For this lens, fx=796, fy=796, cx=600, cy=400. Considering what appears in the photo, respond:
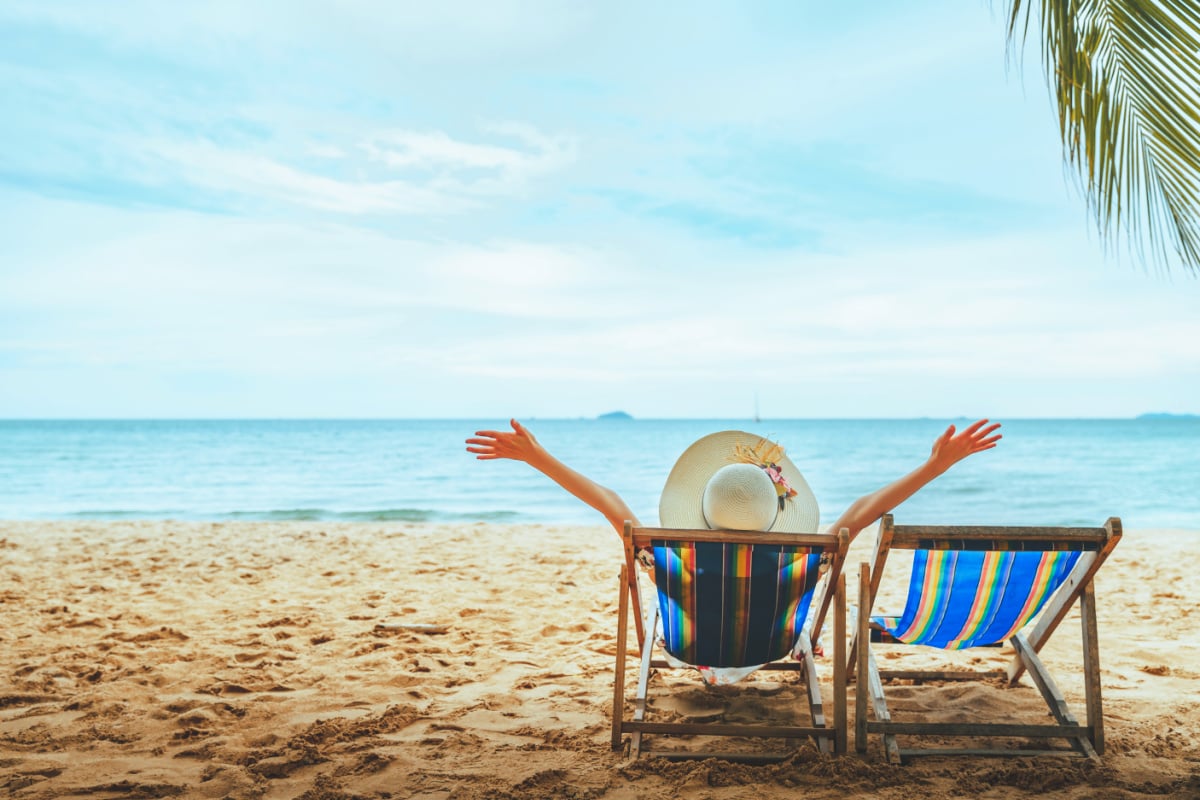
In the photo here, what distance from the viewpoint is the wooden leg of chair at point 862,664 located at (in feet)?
8.89

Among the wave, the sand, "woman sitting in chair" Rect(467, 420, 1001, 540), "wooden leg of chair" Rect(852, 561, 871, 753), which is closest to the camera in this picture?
the sand

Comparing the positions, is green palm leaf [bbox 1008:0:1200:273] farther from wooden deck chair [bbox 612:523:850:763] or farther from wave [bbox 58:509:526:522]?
wave [bbox 58:509:526:522]

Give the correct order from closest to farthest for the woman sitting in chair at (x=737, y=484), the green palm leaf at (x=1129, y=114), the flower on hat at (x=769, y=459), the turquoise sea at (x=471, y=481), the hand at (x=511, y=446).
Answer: the green palm leaf at (x=1129, y=114), the woman sitting in chair at (x=737, y=484), the hand at (x=511, y=446), the flower on hat at (x=769, y=459), the turquoise sea at (x=471, y=481)

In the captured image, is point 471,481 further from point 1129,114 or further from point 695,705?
point 1129,114

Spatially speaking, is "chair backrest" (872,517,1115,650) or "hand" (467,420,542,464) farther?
"hand" (467,420,542,464)

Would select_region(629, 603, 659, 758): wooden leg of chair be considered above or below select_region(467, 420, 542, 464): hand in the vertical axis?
below

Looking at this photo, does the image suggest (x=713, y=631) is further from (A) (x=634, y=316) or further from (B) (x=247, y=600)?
(A) (x=634, y=316)

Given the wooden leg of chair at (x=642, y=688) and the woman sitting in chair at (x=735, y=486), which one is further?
the woman sitting in chair at (x=735, y=486)

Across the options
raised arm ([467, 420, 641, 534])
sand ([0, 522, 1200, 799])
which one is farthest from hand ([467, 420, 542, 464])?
sand ([0, 522, 1200, 799])

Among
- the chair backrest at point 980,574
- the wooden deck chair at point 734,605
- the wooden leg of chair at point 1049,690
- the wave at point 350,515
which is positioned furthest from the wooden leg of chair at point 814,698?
the wave at point 350,515

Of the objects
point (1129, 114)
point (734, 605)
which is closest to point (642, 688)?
point (734, 605)

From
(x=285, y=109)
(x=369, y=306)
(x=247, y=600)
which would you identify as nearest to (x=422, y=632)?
(x=247, y=600)

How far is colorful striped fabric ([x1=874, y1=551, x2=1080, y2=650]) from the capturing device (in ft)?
8.75

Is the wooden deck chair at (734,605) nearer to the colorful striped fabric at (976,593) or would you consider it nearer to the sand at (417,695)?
the sand at (417,695)
